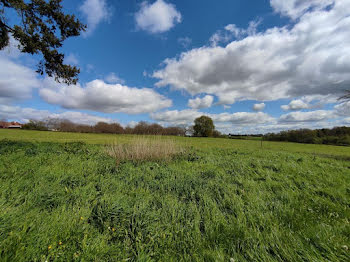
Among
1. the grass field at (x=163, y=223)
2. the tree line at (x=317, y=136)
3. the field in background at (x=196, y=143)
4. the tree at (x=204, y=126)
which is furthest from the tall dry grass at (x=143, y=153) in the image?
the tree line at (x=317, y=136)

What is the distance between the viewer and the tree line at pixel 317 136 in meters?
45.9

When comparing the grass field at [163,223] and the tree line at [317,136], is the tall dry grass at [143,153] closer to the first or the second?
the grass field at [163,223]

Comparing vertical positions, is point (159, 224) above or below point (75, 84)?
below

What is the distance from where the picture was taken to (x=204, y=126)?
63.2 m

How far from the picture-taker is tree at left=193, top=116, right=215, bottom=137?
206 ft

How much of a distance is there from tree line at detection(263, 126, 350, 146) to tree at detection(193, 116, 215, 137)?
73.7 ft

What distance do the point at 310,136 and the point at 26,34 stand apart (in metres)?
70.3

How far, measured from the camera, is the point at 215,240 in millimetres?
2078

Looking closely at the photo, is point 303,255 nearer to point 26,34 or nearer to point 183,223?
point 183,223

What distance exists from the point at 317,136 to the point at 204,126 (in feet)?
131

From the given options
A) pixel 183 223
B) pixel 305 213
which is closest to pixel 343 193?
pixel 305 213

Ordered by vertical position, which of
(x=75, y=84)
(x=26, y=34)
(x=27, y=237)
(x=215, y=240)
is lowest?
(x=215, y=240)

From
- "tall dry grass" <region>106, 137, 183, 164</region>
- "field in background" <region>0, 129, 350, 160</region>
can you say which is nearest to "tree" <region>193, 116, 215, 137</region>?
"field in background" <region>0, 129, 350, 160</region>

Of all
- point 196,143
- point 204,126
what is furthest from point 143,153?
point 204,126
